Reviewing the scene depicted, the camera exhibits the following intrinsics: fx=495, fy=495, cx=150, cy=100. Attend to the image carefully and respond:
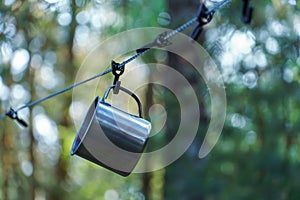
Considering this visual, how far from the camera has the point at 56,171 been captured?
4719mm

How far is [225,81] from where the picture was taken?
2551mm

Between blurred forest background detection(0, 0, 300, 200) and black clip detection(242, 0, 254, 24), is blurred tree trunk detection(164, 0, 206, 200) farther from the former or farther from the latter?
black clip detection(242, 0, 254, 24)

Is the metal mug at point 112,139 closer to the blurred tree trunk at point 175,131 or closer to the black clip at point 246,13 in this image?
the black clip at point 246,13

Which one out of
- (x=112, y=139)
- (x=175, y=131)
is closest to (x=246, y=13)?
(x=112, y=139)

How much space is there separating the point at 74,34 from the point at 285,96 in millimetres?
1734

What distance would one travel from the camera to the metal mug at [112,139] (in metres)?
1.00

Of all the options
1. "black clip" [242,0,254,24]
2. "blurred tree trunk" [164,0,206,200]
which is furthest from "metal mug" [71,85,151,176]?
"blurred tree trunk" [164,0,206,200]

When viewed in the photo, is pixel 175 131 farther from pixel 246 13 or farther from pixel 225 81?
pixel 246 13

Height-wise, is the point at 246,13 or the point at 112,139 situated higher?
the point at 246,13

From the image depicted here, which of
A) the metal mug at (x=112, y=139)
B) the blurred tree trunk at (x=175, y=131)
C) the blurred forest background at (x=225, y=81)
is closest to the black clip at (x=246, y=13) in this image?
the metal mug at (x=112, y=139)

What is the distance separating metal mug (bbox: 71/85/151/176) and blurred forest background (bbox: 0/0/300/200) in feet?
2.61

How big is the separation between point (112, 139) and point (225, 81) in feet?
5.32

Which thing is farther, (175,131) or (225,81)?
(225,81)

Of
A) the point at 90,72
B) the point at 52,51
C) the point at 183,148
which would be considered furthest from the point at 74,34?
the point at 183,148
